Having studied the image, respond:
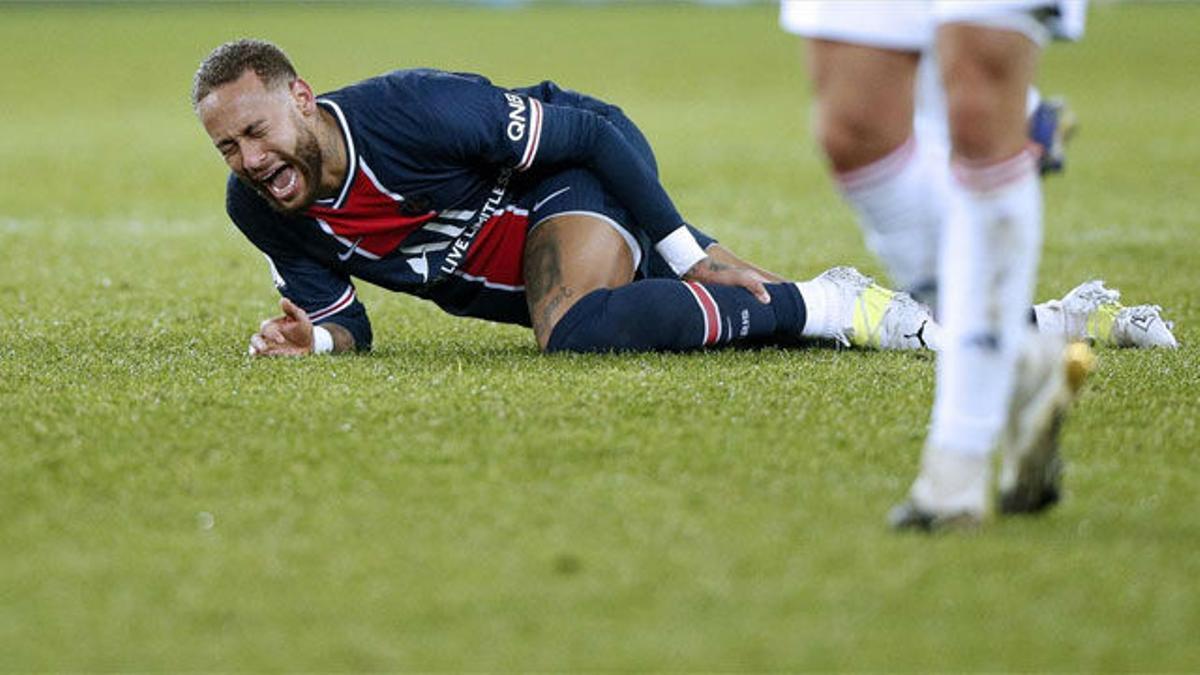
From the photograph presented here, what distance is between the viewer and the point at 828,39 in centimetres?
335

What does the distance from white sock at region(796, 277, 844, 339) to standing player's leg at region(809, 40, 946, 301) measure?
1810 mm

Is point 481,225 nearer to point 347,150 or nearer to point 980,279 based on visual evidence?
point 347,150

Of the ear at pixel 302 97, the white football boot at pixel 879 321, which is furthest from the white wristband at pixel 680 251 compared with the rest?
the ear at pixel 302 97

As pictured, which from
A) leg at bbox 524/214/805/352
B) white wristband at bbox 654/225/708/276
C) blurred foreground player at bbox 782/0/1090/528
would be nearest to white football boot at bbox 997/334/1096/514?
blurred foreground player at bbox 782/0/1090/528

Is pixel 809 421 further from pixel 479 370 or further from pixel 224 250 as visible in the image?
pixel 224 250

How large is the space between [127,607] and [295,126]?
2381mm

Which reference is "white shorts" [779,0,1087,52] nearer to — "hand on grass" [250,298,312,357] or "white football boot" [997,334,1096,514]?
"white football boot" [997,334,1096,514]

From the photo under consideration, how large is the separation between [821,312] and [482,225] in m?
0.97

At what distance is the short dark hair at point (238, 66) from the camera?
200 inches

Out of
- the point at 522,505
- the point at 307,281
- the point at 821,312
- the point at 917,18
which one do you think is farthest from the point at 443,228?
the point at 917,18

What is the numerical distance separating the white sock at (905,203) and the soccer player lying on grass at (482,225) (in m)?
1.71

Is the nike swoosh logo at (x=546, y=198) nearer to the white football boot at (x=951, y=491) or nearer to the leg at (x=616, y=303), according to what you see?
the leg at (x=616, y=303)

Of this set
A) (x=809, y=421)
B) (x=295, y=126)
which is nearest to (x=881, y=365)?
(x=809, y=421)

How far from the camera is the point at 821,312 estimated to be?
5.45 metres
